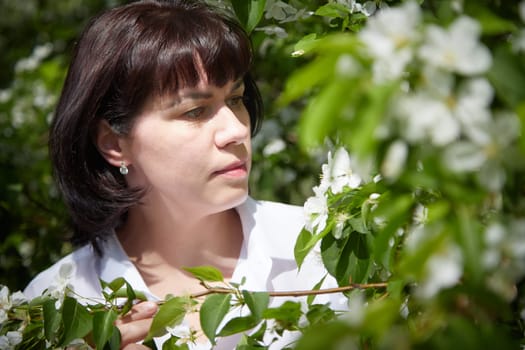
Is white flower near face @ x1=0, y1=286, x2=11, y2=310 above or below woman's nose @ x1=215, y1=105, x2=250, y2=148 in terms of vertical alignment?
below

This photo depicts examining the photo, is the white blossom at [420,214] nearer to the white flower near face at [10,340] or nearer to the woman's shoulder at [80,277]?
the white flower near face at [10,340]

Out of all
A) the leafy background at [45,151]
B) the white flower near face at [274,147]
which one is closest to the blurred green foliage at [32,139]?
the leafy background at [45,151]

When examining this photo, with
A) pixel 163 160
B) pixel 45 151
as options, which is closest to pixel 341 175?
pixel 163 160

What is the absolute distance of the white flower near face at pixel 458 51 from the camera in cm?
65

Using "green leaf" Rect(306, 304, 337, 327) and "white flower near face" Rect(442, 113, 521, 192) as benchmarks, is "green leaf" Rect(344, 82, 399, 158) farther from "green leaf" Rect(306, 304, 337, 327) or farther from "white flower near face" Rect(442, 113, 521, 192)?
"green leaf" Rect(306, 304, 337, 327)

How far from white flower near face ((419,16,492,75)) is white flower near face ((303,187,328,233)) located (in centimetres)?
55

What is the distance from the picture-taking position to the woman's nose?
141 centimetres

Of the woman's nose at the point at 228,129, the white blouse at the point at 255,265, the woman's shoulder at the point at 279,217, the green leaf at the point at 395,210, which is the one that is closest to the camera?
the green leaf at the point at 395,210

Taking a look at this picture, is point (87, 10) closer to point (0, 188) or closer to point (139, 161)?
point (0, 188)

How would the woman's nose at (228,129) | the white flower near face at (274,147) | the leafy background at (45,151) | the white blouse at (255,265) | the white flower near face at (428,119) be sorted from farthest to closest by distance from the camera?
the white flower near face at (274,147) < the leafy background at (45,151) < the white blouse at (255,265) < the woman's nose at (228,129) < the white flower near face at (428,119)

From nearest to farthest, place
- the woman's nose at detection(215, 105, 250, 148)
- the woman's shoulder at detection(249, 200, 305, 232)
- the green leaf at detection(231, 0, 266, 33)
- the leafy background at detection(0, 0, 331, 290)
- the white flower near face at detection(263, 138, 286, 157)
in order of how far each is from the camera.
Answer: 1. the green leaf at detection(231, 0, 266, 33)
2. the woman's nose at detection(215, 105, 250, 148)
3. the woman's shoulder at detection(249, 200, 305, 232)
4. the leafy background at detection(0, 0, 331, 290)
5. the white flower near face at detection(263, 138, 286, 157)

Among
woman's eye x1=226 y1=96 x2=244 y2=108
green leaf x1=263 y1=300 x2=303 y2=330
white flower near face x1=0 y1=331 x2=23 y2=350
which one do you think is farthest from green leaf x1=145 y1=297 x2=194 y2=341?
woman's eye x1=226 y1=96 x2=244 y2=108

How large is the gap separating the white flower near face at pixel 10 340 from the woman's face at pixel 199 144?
1.40 ft

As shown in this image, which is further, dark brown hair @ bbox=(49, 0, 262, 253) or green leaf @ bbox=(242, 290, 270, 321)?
dark brown hair @ bbox=(49, 0, 262, 253)
